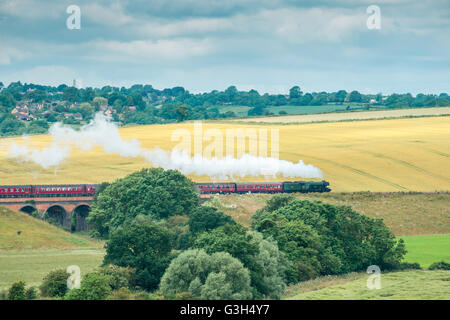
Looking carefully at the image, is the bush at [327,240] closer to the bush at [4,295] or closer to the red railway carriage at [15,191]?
the bush at [4,295]

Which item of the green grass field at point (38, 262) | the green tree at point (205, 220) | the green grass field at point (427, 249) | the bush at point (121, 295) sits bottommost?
the green grass field at point (427, 249)

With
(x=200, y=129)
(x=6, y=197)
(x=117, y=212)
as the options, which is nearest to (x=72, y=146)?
(x=200, y=129)

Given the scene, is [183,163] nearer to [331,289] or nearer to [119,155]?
[119,155]

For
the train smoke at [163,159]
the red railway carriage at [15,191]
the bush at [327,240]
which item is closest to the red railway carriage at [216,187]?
the train smoke at [163,159]

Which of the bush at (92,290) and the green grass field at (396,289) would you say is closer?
the bush at (92,290)

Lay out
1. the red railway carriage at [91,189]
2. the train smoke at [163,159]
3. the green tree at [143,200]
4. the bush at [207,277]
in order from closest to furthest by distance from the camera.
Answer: the bush at [207,277], the green tree at [143,200], the red railway carriage at [91,189], the train smoke at [163,159]

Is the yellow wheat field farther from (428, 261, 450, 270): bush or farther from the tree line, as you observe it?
(428, 261, 450, 270): bush

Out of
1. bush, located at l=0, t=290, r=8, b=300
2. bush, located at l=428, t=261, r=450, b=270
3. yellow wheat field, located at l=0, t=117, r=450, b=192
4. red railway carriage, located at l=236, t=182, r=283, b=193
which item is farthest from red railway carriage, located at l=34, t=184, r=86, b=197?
bush, located at l=428, t=261, r=450, b=270
